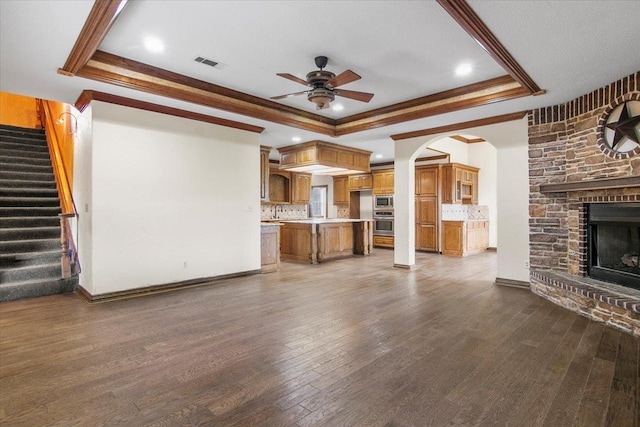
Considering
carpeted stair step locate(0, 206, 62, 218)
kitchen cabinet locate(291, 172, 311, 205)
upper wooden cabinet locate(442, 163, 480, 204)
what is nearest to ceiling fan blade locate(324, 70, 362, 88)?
carpeted stair step locate(0, 206, 62, 218)

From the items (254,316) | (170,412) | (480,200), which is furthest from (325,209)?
(170,412)

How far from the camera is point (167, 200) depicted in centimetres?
495

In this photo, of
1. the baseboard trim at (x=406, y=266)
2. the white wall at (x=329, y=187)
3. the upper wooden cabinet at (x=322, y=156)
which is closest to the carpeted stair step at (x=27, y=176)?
the upper wooden cabinet at (x=322, y=156)

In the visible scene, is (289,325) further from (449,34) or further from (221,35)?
(449,34)

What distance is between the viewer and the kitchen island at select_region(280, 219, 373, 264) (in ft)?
24.5

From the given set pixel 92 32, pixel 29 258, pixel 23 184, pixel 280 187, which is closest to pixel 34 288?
pixel 29 258

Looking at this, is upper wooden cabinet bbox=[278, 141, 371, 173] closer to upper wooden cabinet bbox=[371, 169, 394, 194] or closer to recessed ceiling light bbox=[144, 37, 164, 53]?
upper wooden cabinet bbox=[371, 169, 394, 194]

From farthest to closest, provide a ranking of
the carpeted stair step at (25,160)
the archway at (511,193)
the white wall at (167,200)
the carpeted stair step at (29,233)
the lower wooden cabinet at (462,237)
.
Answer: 1. the lower wooden cabinet at (462,237)
2. the carpeted stair step at (25,160)
3. the archway at (511,193)
4. the carpeted stair step at (29,233)
5. the white wall at (167,200)

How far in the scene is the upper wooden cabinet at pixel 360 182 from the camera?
1032 cm

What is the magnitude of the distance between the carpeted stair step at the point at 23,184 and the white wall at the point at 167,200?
5.77 feet

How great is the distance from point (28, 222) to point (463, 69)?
261 inches

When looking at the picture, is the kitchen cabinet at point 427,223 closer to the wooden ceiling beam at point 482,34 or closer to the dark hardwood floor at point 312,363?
the dark hardwood floor at point 312,363

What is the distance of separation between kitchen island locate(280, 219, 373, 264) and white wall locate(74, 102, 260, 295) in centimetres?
164

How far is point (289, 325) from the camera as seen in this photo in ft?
11.3
